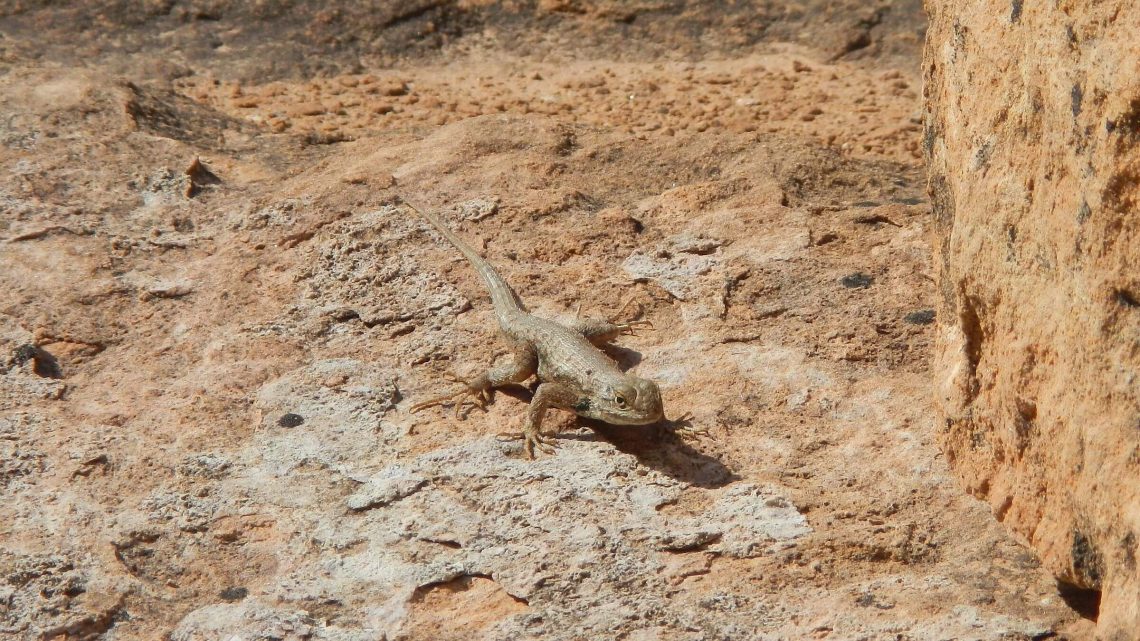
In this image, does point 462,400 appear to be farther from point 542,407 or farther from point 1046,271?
point 1046,271

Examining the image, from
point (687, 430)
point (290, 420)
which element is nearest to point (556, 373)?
point (687, 430)

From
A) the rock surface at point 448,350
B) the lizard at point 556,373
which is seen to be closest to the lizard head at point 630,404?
the lizard at point 556,373

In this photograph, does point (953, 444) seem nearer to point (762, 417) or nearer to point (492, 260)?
point (762, 417)

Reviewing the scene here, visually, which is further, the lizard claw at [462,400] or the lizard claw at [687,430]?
the lizard claw at [462,400]

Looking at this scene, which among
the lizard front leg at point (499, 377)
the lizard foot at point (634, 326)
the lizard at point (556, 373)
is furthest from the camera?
the lizard foot at point (634, 326)

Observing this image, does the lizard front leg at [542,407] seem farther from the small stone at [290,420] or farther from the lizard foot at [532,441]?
the small stone at [290,420]

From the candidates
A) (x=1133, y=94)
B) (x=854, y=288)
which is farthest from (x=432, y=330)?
(x=1133, y=94)
